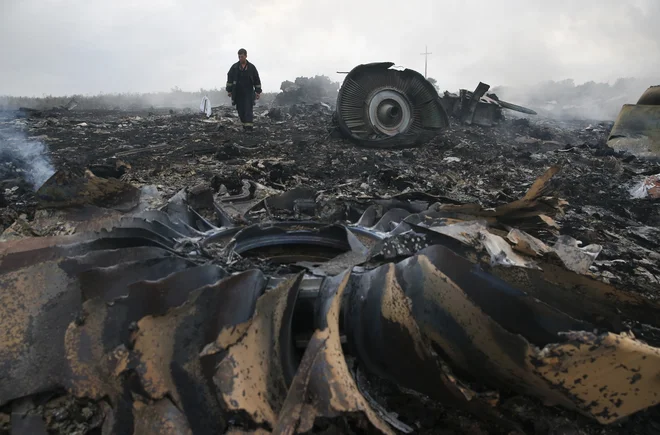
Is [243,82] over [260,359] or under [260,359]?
over

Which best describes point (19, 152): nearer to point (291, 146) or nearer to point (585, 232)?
point (291, 146)

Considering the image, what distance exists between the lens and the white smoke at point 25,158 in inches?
228

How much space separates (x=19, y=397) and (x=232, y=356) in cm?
91

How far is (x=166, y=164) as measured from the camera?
696 centimetres

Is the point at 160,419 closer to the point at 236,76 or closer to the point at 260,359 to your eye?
the point at 260,359

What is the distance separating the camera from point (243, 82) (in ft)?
33.0

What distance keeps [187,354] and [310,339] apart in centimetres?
44

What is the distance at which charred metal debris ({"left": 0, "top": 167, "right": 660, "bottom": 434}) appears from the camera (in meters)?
1.29

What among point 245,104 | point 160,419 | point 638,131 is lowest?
point 160,419

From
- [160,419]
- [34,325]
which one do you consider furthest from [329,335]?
[34,325]

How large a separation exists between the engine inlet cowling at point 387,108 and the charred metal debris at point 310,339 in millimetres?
7321

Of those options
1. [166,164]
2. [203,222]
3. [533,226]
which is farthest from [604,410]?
[166,164]

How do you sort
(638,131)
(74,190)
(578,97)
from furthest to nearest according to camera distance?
(578,97)
(638,131)
(74,190)

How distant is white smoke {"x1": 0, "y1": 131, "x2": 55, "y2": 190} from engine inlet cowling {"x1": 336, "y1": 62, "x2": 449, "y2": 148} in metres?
5.63
